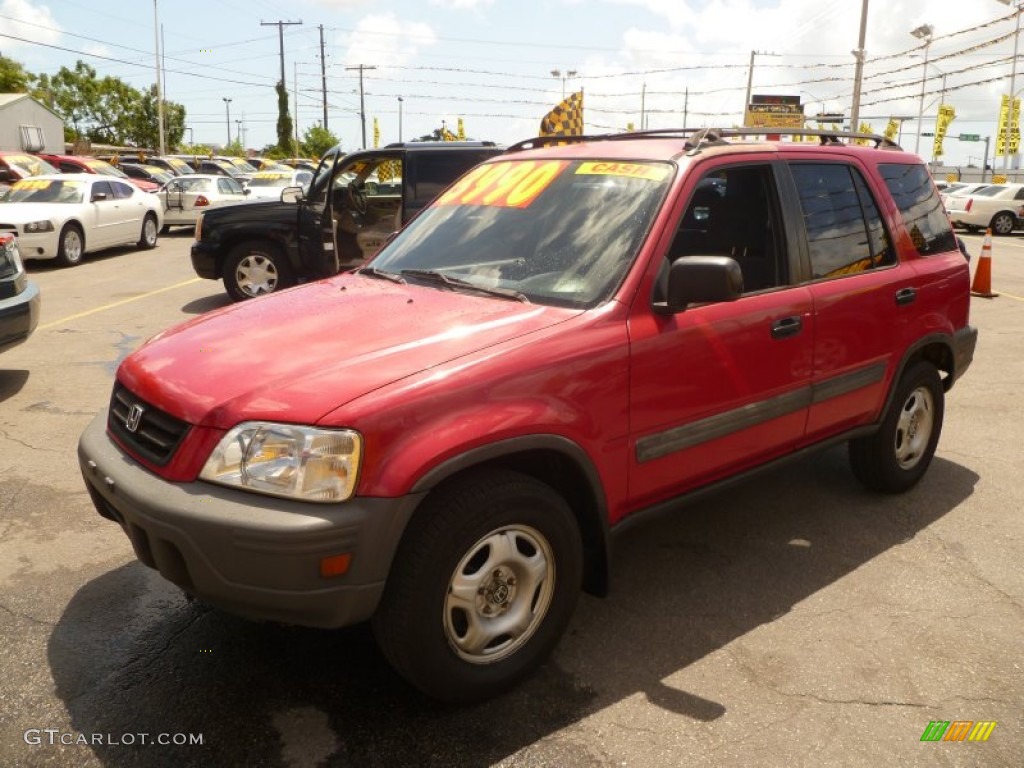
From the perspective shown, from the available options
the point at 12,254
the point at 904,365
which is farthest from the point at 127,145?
the point at 904,365

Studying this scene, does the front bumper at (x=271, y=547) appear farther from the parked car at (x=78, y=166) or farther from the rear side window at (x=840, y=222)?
the parked car at (x=78, y=166)

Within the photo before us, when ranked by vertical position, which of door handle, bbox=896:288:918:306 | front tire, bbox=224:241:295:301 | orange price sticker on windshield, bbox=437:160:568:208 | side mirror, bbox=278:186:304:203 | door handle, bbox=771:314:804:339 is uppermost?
orange price sticker on windshield, bbox=437:160:568:208

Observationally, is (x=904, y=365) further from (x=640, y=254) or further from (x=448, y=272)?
(x=448, y=272)

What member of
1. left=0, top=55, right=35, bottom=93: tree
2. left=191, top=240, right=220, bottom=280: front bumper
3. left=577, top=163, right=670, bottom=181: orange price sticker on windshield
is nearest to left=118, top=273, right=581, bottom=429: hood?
left=577, top=163, right=670, bottom=181: orange price sticker on windshield

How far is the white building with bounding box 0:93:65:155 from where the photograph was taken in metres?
51.7

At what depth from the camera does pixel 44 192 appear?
586 inches

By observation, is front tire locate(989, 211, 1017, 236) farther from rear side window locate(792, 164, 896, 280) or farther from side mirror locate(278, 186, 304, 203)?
rear side window locate(792, 164, 896, 280)

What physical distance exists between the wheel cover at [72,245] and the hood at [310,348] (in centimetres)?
1258

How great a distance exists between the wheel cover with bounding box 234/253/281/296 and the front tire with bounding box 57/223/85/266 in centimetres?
549

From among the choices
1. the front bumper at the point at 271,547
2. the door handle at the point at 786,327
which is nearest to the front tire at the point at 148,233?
the door handle at the point at 786,327

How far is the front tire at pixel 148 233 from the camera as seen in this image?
17.1 m

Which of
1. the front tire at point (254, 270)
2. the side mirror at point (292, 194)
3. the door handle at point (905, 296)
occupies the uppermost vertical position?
the side mirror at point (292, 194)

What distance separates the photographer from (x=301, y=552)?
7.75 feet

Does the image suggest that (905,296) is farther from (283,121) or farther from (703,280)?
(283,121)
